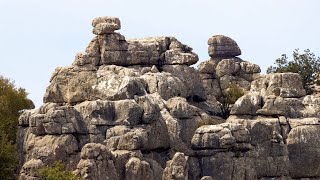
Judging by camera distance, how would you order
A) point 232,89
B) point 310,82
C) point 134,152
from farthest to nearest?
point 310,82 < point 232,89 < point 134,152

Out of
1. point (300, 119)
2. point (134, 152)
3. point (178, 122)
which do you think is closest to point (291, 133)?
point (300, 119)

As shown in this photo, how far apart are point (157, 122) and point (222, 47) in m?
24.3

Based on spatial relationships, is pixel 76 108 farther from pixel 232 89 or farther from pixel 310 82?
pixel 310 82

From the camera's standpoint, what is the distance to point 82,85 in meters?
109

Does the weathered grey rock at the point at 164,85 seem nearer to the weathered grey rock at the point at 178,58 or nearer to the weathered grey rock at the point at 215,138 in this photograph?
the weathered grey rock at the point at 178,58

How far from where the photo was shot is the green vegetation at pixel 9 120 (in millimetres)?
102625

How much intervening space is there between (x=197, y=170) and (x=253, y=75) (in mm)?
23336

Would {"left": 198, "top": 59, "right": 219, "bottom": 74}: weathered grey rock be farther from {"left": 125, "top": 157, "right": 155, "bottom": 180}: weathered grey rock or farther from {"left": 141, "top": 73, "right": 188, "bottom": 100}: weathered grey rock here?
{"left": 125, "top": 157, "right": 155, "bottom": 180}: weathered grey rock

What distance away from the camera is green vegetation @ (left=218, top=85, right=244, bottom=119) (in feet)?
389

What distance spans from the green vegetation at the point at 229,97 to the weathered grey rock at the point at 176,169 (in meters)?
20.2

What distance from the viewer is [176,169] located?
96.9 meters

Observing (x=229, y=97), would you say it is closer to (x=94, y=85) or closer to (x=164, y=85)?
(x=164, y=85)

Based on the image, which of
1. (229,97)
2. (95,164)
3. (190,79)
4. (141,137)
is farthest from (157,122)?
(229,97)

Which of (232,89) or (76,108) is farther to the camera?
(232,89)
